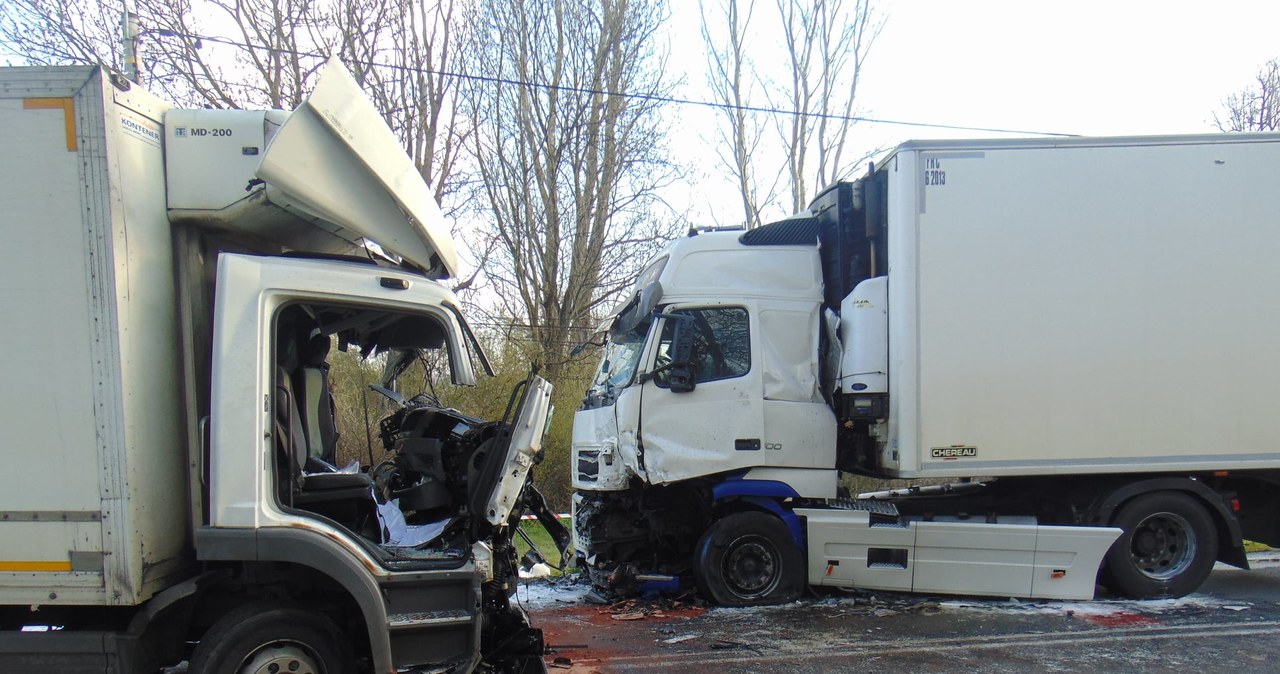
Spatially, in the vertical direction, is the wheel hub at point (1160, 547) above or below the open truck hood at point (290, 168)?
below

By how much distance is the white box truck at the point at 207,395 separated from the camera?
145 inches

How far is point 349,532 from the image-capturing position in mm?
4121

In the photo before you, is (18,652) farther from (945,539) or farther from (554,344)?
(554,344)

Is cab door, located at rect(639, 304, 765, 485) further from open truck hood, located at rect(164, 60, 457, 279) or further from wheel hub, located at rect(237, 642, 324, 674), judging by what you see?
wheel hub, located at rect(237, 642, 324, 674)

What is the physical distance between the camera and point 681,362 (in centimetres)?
671

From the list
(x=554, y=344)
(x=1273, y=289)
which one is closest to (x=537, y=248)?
(x=554, y=344)

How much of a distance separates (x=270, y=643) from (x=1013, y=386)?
18.9 feet

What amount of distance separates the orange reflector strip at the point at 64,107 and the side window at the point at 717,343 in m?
4.41

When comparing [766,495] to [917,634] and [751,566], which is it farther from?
[917,634]

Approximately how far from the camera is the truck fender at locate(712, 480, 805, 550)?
6.80 metres

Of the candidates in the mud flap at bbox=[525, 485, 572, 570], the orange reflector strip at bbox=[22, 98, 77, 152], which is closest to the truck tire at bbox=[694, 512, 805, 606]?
the mud flap at bbox=[525, 485, 572, 570]

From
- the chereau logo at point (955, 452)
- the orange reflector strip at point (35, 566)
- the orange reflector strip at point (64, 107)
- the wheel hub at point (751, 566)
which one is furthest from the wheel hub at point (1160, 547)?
the orange reflector strip at point (64, 107)

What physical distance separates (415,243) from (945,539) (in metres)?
4.97

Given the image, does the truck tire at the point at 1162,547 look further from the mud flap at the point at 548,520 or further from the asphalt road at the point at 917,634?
the mud flap at the point at 548,520
